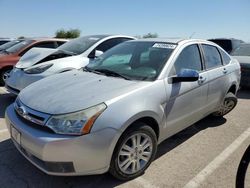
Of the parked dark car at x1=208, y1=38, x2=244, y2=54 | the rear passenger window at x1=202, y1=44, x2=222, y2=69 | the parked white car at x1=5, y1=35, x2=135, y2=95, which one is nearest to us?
the rear passenger window at x1=202, y1=44, x2=222, y2=69

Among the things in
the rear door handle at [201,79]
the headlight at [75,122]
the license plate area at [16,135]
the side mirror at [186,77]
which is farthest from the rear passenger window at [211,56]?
the license plate area at [16,135]

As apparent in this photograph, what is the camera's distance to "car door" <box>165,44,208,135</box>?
3318mm

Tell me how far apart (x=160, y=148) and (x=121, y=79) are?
47.3 inches

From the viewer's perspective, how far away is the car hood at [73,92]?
2682 mm

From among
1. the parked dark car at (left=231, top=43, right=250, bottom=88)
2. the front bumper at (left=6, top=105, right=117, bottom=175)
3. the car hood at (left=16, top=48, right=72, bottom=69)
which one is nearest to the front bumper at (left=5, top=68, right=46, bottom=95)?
the car hood at (left=16, top=48, right=72, bottom=69)

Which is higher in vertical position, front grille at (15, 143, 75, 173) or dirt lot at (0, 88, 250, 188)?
front grille at (15, 143, 75, 173)

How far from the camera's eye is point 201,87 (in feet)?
12.6

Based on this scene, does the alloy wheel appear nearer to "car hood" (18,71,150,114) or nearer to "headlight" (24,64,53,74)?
"car hood" (18,71,150,114)

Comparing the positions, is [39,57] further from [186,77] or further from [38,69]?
[186,77]

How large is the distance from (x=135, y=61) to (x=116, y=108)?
127 cm

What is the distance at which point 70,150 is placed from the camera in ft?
8.13

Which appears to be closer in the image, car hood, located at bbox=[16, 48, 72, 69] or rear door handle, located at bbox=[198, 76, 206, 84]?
rear door handle, located at bbox=[198, 76, 206, 84]

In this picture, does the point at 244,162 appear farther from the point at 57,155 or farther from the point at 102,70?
the point at 102,70

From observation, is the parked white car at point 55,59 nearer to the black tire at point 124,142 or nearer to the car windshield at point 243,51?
the black tire at point 124,142
